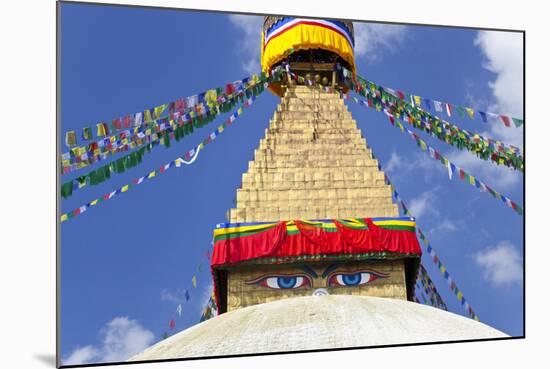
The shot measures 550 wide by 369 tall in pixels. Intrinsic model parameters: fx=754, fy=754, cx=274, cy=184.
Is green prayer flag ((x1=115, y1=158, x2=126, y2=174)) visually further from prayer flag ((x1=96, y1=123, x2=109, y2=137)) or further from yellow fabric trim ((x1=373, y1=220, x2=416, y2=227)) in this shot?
yellow fabric trim ((x1=373, y1=220, x2=416, y2=227))

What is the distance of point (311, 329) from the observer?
20.0 feet

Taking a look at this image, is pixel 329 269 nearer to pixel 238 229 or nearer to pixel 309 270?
pixel 309 270

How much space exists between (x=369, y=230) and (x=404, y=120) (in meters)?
1.60

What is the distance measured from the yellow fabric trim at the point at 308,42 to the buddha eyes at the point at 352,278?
2.39 m

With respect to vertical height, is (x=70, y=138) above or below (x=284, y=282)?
above

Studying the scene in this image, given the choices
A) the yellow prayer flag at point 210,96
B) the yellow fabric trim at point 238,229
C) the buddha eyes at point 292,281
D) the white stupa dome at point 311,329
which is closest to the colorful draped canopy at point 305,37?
the yellow prayer flag at point 210,96

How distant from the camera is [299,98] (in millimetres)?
8625

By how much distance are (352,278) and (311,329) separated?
5.32 ft

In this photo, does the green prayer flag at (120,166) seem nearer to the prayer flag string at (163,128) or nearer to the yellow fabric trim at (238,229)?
the prayer flag string at (163,128)

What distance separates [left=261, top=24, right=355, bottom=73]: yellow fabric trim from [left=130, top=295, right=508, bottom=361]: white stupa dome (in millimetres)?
2800

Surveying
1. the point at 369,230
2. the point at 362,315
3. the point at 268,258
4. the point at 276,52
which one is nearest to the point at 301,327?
the point at 362,315

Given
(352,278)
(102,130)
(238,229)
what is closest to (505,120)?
(352,278)

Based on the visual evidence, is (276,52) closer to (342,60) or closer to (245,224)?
(342,60)

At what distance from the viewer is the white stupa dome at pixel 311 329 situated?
5.98m
